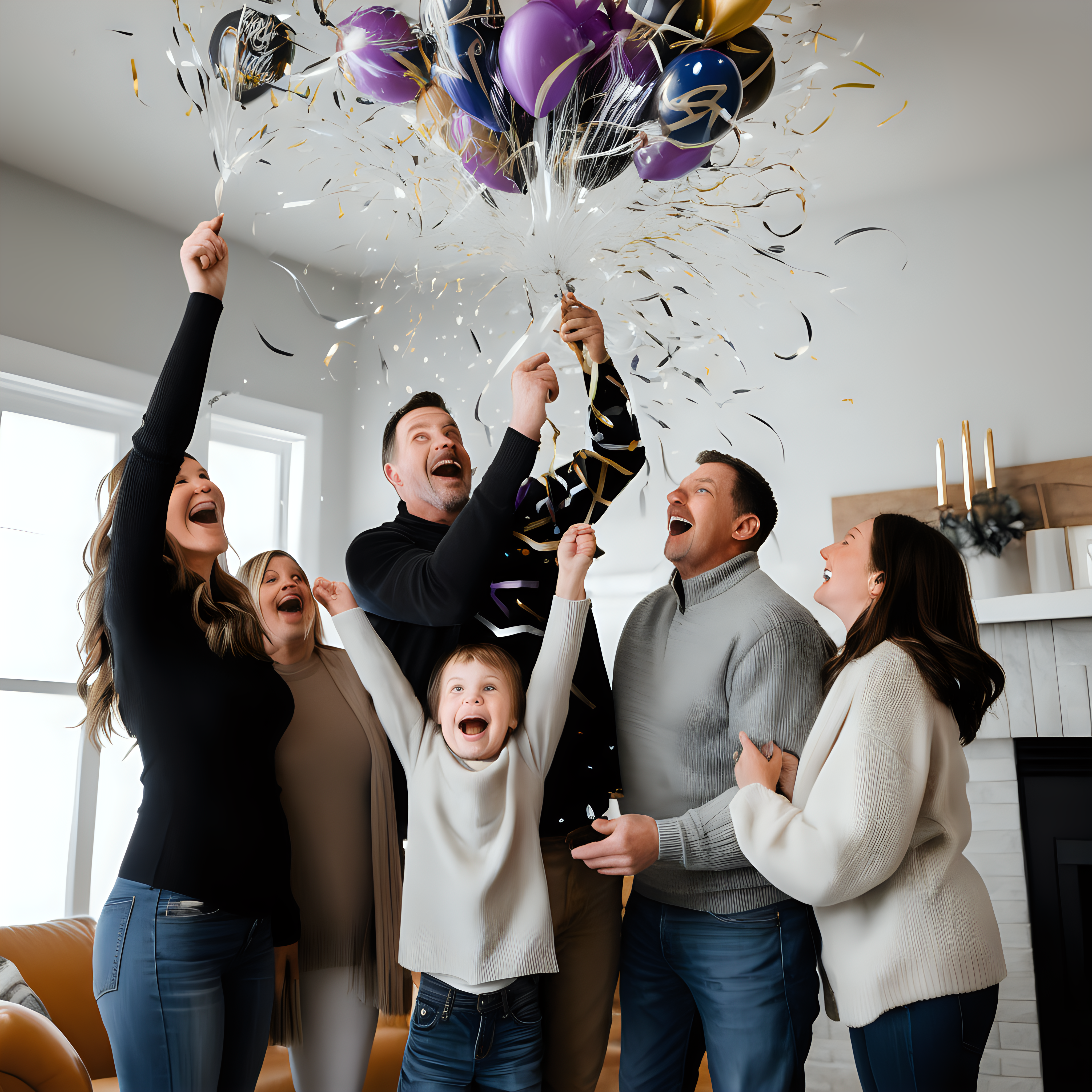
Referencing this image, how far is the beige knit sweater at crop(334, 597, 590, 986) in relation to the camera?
54.9 inches

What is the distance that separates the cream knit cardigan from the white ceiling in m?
1.44

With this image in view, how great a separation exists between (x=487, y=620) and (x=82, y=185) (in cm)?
242

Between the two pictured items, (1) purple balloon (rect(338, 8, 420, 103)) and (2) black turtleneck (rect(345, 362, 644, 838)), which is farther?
(1) purple balloon (rect(338, 8, 420, 103))

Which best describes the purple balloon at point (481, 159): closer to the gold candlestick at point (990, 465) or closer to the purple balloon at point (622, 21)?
the purple balloon at point (622, 21)

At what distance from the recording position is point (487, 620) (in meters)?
1.67

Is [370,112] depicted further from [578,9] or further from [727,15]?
[727,15]

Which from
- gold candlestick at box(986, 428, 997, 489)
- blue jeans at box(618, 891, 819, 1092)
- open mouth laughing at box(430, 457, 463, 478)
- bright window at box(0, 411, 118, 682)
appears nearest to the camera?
blue jeans at box(618, 891, 819, 1092)

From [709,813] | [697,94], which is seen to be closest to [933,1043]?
[709,813]

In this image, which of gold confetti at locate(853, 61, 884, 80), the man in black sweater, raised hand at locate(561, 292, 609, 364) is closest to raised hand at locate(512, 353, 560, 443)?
the man in black sweater

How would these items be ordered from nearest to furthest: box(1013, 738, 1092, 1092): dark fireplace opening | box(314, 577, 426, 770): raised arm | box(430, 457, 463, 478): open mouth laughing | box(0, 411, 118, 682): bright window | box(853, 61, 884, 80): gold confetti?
box(314, 577, 426, 770): raised arm → box(430, 457, 463, 478): open mouth laughing → box(853, 61, 884, 80): gold confetti → box(1013, 738, 1092, 1092): dark fireplace opening → box(0, 411, 118, 682): bright window

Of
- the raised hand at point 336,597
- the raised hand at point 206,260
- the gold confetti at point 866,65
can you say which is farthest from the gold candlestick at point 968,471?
the raised hand at point 206,260

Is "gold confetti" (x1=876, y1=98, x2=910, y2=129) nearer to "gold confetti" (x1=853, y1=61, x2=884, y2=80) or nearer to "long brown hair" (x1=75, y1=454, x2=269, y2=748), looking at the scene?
"gold confetti" (x1=853, y1=61, x2=884, y2=80)

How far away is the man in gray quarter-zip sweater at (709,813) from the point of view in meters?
1.43

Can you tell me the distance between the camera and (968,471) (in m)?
2.95
